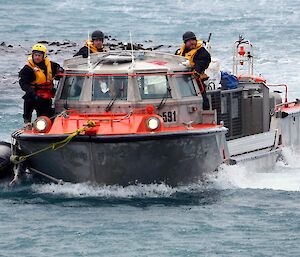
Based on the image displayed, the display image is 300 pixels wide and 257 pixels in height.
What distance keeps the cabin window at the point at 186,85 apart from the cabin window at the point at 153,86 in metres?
0.29

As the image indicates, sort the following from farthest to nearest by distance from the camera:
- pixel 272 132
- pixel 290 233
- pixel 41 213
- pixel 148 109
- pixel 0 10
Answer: pixel 0 10, pixel 272 132, pixel 148 109, pixel 41 213, pixel 290 233

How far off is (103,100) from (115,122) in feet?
2.58

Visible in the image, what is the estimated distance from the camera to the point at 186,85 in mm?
19969

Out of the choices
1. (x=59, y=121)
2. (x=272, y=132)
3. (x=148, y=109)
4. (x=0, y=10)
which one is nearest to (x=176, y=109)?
(x=148, y=109)

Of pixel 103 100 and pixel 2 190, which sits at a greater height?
pixel 103 100

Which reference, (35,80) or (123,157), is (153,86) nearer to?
(123,157)

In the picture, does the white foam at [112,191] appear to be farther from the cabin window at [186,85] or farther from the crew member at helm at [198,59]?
the crew member at helm at [198,59]

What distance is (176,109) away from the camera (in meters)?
19.5

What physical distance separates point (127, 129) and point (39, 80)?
2.28m

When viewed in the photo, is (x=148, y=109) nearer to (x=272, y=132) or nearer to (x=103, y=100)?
(x=103, y=100)

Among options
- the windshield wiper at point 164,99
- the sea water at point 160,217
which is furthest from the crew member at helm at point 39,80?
the windshield wiper at point 164,99

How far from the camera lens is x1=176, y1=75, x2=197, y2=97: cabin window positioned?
19777 millimetres

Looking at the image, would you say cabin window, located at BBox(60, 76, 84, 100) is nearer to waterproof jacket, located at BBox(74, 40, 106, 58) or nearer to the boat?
the boat

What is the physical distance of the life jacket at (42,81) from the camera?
786 inches
